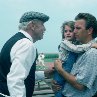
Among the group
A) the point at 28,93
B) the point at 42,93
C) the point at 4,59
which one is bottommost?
the point at 42,93

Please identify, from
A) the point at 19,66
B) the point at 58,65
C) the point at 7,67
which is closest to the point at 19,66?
the point at 19,66

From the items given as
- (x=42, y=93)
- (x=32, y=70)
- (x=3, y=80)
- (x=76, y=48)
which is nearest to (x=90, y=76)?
(x=76, y=48)

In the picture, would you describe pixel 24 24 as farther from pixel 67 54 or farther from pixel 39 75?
pixel 39 75

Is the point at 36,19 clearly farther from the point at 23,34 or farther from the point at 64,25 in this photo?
the point at 64,25

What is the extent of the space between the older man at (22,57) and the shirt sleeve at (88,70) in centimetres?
55

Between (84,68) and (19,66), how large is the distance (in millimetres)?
752

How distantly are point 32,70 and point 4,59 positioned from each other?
33 cm

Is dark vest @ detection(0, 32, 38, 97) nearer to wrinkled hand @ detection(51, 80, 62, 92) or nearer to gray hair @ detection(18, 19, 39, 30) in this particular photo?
gray hair @ detection(18, 19, 39, 30)

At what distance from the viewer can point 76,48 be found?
4484mm

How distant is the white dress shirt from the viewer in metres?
4.12

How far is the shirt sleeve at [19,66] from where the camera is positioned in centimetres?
412

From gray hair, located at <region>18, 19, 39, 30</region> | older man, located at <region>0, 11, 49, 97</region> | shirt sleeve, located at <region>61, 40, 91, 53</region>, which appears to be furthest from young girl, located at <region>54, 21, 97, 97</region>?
gray hair, located at <region>18, 19, 39, 30</region>

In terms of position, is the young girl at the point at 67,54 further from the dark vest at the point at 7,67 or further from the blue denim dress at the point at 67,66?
the dark vest at the point at 7,67

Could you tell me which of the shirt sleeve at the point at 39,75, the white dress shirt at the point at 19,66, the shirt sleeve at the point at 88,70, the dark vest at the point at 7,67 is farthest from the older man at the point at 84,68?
the shirt sleeve at the point at 39,75
